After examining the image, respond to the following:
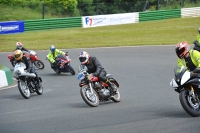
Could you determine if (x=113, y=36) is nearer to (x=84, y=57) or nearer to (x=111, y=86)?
(x=111, y=86)

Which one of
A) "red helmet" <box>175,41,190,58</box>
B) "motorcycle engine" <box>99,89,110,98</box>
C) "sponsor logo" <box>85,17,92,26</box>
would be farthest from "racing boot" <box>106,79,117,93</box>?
"sponsor logo" <box>85,17,92,26</box>

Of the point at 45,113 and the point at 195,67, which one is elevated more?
the point at 195,67

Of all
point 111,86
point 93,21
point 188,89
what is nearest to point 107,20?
point 93,21

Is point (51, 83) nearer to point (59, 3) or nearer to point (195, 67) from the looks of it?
point (195, 67)

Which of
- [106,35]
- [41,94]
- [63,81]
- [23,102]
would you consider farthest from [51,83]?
[106,35]

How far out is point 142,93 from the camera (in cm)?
1496

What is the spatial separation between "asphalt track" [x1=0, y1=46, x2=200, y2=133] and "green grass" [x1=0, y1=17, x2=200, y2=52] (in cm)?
1081

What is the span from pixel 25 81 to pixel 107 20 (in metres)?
29.0

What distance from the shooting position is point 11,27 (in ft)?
127

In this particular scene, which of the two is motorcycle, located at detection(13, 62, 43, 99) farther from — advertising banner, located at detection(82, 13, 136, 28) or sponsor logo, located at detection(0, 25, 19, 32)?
advertising banner, located at detection(82, 13, 136, 28)

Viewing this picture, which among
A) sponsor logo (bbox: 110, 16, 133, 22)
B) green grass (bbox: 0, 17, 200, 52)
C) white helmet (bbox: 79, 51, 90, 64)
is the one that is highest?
white helmet (bbox: 79, 51, 90, 64)

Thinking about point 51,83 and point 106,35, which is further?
point 106,35

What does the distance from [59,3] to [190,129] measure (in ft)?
133

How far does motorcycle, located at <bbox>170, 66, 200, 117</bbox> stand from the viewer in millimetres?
9852
